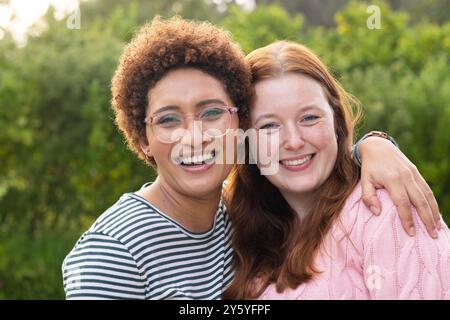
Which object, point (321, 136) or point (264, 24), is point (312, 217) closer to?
point (321, 136)

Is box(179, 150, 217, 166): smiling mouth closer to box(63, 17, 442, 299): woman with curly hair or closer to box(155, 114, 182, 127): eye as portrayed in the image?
box(63, 17, 442, 299): woman with curly hair

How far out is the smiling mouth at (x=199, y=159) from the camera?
254cm

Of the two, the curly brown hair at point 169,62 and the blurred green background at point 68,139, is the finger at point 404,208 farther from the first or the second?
the blurred green background at point 68,139

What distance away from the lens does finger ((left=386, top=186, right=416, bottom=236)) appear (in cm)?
228

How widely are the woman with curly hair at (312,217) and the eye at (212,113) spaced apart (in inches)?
7.2

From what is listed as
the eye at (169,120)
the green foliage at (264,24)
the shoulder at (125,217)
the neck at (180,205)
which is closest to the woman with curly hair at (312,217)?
the neck at (180,205)

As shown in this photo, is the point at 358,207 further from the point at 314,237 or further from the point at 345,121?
the point at 345,121

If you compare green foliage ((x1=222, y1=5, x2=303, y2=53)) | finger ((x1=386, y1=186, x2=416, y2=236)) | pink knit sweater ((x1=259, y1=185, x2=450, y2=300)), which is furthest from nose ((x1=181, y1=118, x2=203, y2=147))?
green foliage ((x1=222, y1=5, x2=303, y2=53))

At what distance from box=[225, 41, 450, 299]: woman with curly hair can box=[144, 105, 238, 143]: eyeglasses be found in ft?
0.61

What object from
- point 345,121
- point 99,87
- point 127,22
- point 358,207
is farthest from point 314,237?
point 127,22

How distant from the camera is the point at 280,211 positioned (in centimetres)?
298

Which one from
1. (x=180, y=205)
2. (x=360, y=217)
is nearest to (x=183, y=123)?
(x=180, y=205)

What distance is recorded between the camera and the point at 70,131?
6016 millimetres
